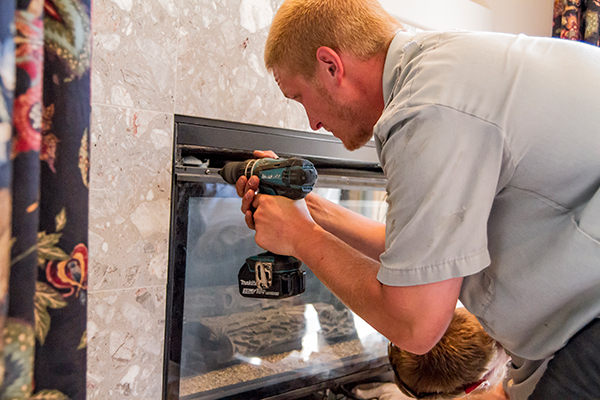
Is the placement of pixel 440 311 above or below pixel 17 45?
below

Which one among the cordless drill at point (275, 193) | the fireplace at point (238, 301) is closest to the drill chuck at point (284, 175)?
the cordless drill at point (275, 193)

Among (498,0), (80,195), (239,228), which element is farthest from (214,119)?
(498,0)

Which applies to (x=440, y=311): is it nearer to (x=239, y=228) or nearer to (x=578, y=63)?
(x=578, y=63)

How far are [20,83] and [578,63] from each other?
30.2 inches

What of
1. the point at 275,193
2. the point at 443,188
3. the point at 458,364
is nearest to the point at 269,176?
the point at 275,193

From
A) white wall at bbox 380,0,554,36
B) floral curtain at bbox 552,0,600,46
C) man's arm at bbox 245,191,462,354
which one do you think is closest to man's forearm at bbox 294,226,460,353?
man's arm at bbox 245,191,462,354

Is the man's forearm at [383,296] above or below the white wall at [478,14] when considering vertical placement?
below

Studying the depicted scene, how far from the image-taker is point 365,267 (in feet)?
2.70

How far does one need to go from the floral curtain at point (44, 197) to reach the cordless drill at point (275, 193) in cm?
56

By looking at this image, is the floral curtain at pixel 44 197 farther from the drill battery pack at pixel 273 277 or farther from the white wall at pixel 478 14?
the white wall at pixel 478 14

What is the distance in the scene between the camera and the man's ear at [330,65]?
87 centimetres

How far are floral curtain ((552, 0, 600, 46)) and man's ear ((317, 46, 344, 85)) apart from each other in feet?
5.99

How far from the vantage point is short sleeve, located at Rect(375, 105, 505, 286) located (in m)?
0.62

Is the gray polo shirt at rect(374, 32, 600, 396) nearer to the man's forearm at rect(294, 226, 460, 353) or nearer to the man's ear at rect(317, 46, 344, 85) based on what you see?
the man's forearm at rect(294, 226, 460, 353)
